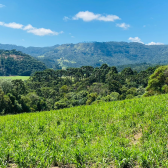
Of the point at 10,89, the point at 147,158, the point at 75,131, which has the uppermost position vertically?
the point at 147,158

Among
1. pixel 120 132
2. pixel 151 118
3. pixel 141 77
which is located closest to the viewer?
pixel 120 132

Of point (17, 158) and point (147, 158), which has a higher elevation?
point (147, 158)

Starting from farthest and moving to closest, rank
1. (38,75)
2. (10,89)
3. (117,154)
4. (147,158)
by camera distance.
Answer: (38,75), (10,89), (117,154), (147,158)

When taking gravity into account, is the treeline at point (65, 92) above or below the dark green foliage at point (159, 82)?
below

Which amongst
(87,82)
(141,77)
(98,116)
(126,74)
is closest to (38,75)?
(87,82)

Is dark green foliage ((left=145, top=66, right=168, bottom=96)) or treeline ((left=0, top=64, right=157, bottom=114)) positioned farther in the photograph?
treeline ((left=0, top=64, right=157, bottom=114))

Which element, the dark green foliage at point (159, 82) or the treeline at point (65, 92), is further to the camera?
the treeline at point (65, 92)

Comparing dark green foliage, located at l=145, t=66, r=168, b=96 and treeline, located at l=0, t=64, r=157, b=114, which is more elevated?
dark green foliage, located at l=145, t=66, r=168, b=96

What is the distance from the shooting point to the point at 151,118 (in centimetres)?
651

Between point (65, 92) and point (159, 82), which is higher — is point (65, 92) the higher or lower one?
the lower one

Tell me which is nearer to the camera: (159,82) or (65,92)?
(159,82)

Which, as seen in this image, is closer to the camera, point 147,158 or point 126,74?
point 147,158

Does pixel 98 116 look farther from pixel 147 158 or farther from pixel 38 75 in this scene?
pixel 38 75

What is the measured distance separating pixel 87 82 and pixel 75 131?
93490 mm
